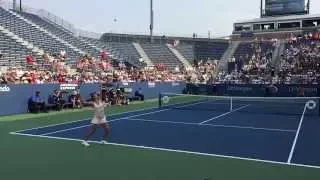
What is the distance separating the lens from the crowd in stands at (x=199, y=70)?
32406 millimetres

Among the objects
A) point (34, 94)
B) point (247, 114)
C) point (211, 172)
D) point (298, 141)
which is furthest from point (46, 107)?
point (211, 172)

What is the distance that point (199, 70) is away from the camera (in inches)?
2090

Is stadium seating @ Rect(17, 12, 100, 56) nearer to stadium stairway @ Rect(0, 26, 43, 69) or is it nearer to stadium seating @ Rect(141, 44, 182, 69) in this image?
stadium stairway @ Rect(0, 26, 43, 69)

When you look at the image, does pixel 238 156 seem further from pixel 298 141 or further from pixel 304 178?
pixel 298 141

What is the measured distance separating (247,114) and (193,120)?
189 inches

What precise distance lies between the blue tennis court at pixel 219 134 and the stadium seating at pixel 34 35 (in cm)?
1850

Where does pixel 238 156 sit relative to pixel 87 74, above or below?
below

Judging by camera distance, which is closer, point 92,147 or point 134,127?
point 92,147

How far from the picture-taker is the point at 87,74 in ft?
115

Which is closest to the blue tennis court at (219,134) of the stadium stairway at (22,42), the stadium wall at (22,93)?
the stadium wall at (22,93)

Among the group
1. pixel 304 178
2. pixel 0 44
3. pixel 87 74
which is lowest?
pixel 304 178

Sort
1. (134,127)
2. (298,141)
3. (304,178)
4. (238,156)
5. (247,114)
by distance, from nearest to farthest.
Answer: (304,178) < (238,156) < (298,141) < (134,127) < (247,114)

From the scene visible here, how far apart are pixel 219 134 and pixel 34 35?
28.1 metres

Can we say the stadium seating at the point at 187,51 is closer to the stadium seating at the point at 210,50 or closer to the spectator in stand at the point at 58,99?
the stadium seating at the point at 210,50
